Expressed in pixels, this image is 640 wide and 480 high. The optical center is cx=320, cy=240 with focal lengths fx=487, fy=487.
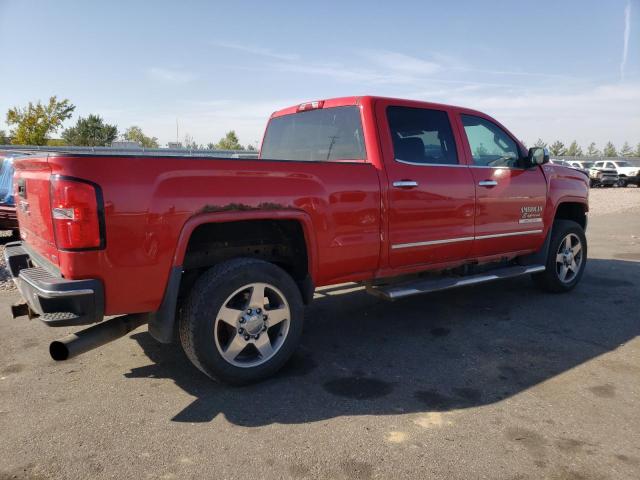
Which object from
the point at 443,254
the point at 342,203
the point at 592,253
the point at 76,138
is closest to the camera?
the point at 342,203

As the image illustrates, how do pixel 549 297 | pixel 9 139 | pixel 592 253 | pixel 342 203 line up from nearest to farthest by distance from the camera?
pixel 342 203, pixel 549 297, pixel 592 253, pixel 9 139

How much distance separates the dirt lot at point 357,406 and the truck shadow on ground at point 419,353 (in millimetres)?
16

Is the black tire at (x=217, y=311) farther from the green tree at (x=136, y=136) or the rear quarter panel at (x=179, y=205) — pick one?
the green tree at (x=136, y=136)

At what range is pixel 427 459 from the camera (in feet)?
8.37

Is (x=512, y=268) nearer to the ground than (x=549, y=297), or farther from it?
farther from it

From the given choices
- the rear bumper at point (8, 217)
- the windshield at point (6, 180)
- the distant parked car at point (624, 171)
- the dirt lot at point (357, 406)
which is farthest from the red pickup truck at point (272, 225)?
the distant parked car at point (624, 171)

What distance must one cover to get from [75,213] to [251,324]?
1.33 meters

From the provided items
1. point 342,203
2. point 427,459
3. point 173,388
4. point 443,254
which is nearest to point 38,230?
point 173,388

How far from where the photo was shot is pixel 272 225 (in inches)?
144

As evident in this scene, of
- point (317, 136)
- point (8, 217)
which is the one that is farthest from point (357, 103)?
point (8, 217)

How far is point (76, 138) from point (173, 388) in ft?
158

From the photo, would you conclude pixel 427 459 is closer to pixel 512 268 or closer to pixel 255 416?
pixel 255 416

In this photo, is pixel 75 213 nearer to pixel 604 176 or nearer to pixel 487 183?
pixel 487 183

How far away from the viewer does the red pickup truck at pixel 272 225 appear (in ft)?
8.98
